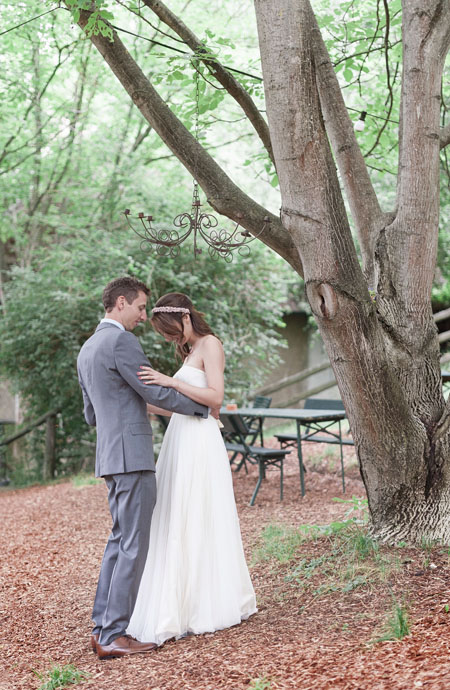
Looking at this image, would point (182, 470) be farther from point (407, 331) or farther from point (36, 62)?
point (36, 62)

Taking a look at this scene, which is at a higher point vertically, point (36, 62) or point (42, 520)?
point (36, 62)

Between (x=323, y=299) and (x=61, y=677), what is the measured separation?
A: 2.55m

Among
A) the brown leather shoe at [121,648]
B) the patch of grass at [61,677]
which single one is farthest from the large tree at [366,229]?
the patch of grass at [61,677]

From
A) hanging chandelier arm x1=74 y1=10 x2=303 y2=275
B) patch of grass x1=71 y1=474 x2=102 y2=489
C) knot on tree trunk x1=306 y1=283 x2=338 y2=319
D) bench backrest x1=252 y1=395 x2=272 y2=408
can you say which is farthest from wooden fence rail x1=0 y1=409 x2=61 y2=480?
knot on tree trunk x1=306 y1=283 x2=338 y2=319

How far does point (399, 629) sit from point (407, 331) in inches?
81.4

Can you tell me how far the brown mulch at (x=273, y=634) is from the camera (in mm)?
3326

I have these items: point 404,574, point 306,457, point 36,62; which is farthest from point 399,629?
point 36,62

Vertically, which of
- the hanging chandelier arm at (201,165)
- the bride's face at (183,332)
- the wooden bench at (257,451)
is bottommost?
the wooden bench at (257,451)

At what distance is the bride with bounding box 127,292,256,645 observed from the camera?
421 cm

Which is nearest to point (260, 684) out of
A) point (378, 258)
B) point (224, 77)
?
point (378, 258)

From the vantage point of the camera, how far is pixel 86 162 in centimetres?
1443

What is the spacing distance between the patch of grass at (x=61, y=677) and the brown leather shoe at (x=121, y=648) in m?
0.20

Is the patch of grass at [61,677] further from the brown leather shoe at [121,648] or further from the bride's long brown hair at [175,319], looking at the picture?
the bride's long brown hair at [175,319]

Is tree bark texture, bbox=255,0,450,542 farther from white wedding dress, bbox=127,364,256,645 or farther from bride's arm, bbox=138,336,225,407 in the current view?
white wedding dress, bbox=127,364,256,645
